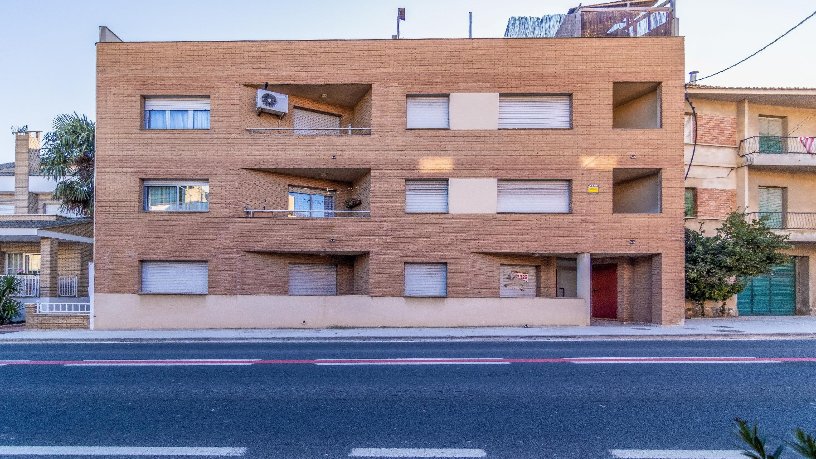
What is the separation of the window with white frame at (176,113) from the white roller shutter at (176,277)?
4.70 meters

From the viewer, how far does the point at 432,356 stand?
9.70m

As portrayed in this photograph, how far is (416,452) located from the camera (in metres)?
4.46

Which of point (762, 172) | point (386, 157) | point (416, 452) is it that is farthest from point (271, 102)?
point (762, 172)

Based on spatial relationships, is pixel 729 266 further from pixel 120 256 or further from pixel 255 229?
pixel 120 256

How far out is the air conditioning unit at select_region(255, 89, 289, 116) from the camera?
16.5m

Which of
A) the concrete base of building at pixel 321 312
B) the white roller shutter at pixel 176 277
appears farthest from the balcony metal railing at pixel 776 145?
the white roller shutter at pixel 176 277

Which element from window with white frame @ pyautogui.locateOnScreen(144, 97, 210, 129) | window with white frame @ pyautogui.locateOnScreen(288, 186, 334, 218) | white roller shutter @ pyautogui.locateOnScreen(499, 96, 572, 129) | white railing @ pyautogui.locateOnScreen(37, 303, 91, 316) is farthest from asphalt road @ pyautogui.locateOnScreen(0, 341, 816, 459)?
window with white frame @ pyautogui.locateOnScreen(144, 97, 210, 129)

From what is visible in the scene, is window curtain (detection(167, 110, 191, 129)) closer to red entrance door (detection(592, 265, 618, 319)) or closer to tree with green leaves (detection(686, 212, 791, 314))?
red entrance door (detection(592, 265, 618, 319))

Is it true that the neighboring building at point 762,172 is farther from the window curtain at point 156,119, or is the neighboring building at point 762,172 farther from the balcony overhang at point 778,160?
the window curtain at point 156,119

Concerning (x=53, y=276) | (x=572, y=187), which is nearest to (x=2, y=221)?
(x=53, y=276)

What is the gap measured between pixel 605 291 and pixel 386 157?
9.80 metres

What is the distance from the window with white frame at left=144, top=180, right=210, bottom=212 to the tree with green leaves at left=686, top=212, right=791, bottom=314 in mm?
16718

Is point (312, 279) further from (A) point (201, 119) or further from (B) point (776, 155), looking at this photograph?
(B) point (776, 155)

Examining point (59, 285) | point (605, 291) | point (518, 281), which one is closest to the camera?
point (518, 281)
